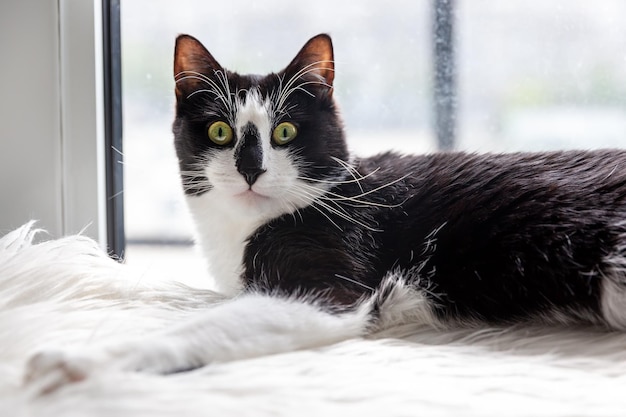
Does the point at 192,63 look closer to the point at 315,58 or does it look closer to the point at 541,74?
the point at 315,58

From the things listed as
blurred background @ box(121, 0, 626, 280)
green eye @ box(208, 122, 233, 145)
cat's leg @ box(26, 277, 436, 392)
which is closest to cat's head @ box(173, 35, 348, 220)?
green eye @ box(208, 122, 233, 145)

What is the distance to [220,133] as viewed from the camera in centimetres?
99

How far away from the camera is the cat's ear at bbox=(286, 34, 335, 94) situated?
3.35 feet

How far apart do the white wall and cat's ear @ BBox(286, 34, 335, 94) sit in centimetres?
42

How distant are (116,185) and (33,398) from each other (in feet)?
2.44

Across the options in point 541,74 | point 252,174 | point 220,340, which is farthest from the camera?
point 541,74

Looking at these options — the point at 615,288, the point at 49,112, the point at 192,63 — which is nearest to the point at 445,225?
the point at 615,288

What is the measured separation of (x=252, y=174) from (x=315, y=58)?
23 cm

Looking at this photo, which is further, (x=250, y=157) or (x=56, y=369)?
(x=250, y=157)

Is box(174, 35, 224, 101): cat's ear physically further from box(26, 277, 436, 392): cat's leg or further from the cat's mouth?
box(26, 277, 436, 392): cat's leg

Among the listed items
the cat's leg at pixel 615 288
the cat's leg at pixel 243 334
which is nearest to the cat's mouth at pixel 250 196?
the cat's leg at pixel 243 334

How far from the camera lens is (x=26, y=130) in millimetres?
1205

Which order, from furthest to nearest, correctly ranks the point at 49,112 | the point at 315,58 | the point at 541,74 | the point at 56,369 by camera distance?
the point at 541,74, the point at 49,112, the point at 315,58, the point at 56,369

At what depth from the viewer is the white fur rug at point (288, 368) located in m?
0.61
